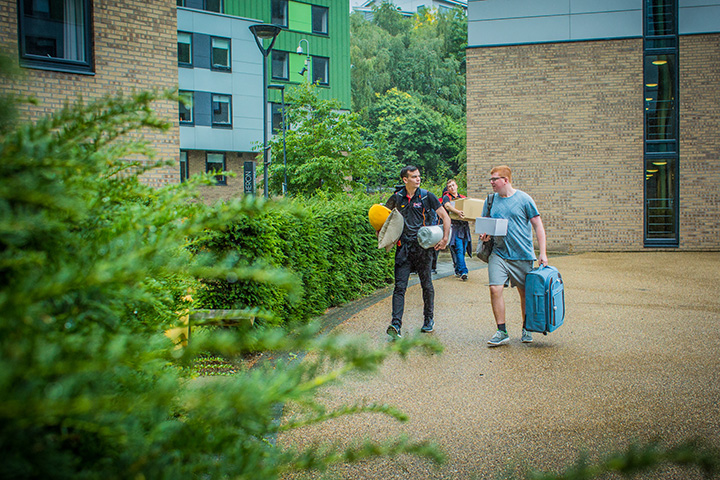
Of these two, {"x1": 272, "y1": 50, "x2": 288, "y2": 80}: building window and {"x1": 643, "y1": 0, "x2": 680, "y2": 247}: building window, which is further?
{"x1": 272, "y1": 50, "x2": 288, "y2": 80}: building window

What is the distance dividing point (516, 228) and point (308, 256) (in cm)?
270

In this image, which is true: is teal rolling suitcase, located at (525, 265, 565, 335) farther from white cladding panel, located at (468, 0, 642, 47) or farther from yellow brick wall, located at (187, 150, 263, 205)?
yellow brick wall, located at (187, 150, 263, 205)

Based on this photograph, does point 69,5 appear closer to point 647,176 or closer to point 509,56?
point 509,56

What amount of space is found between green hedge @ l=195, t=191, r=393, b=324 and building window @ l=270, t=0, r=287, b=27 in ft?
97.7

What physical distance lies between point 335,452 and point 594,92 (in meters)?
20.3

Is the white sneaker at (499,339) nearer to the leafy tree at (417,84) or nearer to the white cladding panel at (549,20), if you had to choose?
the white cladding panel at (549,20)

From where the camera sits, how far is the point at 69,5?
10617 mm

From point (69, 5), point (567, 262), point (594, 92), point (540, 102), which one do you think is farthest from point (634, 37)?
point (69, 5)

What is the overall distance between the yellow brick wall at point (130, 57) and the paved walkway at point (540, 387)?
547cm

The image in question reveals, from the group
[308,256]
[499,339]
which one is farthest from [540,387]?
[308,256]

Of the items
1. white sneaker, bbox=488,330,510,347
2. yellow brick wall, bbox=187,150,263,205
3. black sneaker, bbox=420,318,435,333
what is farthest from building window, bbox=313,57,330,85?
white sneaker, bbox=488,330,510,347

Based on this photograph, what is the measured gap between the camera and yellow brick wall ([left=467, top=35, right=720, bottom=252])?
19141 millimetres

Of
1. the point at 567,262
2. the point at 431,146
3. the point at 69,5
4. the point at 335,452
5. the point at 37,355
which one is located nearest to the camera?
the point at 37,355

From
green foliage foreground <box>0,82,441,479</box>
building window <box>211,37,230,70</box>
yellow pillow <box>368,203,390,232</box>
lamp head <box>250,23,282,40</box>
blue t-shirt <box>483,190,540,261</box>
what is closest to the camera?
green foliage foreground <box>0,82,441,479</box>
